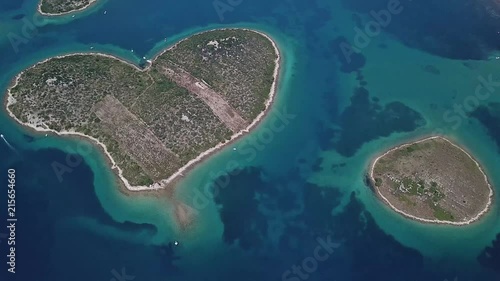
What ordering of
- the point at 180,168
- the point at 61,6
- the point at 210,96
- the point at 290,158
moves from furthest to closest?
the point at 61,6 < the point at 210,96 < the point at 290,158 < the point at 180,168

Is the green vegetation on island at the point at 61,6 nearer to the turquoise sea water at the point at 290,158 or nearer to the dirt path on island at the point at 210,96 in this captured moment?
the turquoise sea water at the point at 290,158

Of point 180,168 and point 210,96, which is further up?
point 210,96

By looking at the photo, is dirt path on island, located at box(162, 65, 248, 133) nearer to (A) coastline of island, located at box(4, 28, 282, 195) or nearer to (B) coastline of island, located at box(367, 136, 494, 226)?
(A) coastline of island, located at box(4, 28, 282, 195)

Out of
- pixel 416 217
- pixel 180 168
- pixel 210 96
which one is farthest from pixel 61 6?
pixel 416 217

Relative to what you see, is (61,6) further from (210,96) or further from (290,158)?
(290,158)

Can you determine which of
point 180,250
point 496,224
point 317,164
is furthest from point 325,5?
point 180,250

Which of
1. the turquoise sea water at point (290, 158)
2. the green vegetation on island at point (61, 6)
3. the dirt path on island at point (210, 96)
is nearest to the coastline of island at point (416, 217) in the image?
the turquoise sea water at point (290, 158)
